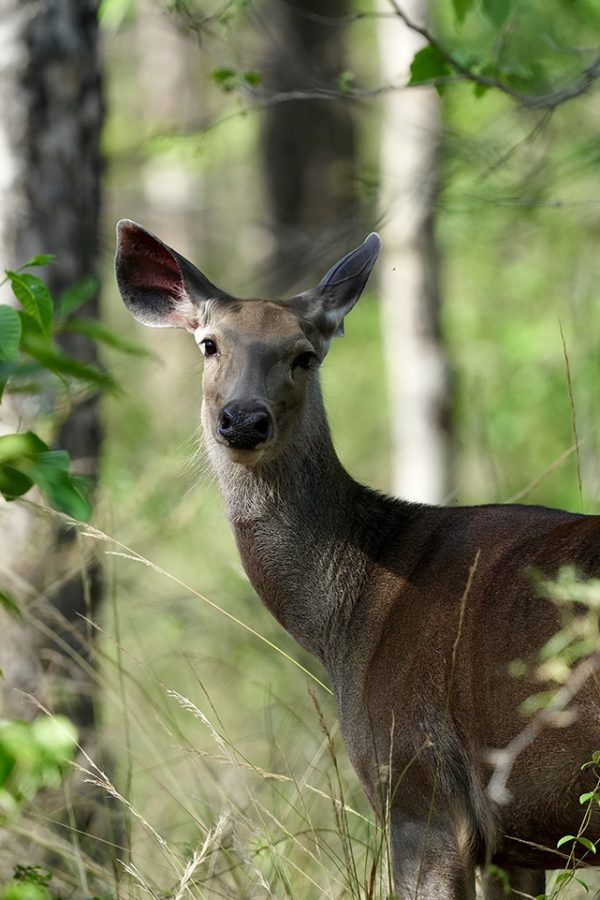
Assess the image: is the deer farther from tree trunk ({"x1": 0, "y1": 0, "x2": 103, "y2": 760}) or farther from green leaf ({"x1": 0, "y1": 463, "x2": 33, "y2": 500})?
tree trunk ({"x1": 0, "y1": 0, "x2": 103, "y2": 760})

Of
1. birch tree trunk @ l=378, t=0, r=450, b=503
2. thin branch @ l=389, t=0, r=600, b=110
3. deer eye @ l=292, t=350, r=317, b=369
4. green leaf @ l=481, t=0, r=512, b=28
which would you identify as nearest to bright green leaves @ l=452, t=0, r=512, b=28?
green leaf @ l=481, t=0, r=512, b=28

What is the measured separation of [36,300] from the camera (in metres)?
4.50

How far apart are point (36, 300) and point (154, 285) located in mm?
1501

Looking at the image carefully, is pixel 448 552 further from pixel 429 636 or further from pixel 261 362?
pixel 261 362

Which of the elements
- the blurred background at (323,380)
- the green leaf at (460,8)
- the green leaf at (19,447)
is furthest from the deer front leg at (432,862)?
the green leaf at (460,8)

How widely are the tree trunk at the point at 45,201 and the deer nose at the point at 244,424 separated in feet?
6.21

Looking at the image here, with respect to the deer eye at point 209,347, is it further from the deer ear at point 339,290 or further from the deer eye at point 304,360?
the deer ear at point 339,290

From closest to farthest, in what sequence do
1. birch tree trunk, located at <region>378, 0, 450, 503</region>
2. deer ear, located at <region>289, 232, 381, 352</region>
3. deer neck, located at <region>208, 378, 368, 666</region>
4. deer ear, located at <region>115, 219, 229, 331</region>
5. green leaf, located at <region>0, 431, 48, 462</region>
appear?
green leaf, located at <region>0, 431, 48, 462</region>, deer neck, located at <region>208, 378, 368, 666</region>, deer ear, located at <region>289, 232, 381, 352</region>, deer ear, located at <region>115, 219, 229, 331</region>, birch tree trunk, located at <region>378, 0, 450, 503</region>

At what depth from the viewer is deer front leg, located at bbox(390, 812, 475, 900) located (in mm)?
4547

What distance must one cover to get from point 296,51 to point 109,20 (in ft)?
26.3

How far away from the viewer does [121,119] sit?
2758cm

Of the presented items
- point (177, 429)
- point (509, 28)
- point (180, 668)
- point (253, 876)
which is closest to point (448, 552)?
point (253, 876)

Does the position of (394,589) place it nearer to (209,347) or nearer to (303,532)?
(303,532)

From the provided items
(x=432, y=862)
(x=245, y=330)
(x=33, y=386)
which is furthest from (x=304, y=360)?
(x=432, y=862)
